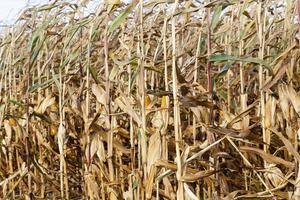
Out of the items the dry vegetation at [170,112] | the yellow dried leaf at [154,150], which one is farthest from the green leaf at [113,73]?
the yellow dried leaf at [154,150]

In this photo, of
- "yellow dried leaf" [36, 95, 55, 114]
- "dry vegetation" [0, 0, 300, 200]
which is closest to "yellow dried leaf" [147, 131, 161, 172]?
"dry vegetation" [0, 0, 300, 200]

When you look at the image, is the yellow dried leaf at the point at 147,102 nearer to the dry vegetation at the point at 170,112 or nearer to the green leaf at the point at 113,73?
the dry vegetation at the point at 170,112

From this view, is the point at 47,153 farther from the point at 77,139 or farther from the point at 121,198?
the point at 121,198

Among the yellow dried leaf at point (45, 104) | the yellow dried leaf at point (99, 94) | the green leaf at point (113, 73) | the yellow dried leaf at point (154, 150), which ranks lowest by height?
the yellow dried leaf at point (154, 150)

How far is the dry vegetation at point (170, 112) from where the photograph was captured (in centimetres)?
215

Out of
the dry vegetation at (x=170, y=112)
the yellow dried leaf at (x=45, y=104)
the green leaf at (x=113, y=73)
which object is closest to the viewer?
the dry vegetation at (x=170, y=112)

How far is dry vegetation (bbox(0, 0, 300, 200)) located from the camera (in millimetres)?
2148

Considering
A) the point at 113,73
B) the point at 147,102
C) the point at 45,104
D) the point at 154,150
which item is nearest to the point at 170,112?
the point at 147,102

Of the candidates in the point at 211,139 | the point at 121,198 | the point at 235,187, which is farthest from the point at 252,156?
the point at 121,198

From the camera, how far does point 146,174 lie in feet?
7.52

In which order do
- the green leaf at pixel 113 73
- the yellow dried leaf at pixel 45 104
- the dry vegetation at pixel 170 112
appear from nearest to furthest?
the dry vegetation at pixel 170 112
the green leaf at pixel 113 73
the yellow dried leaf at pixel 45 104

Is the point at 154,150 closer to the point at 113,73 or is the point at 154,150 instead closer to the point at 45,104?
the point at 113,73

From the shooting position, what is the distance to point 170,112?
8.95 feet

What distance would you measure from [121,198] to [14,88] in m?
1.26
